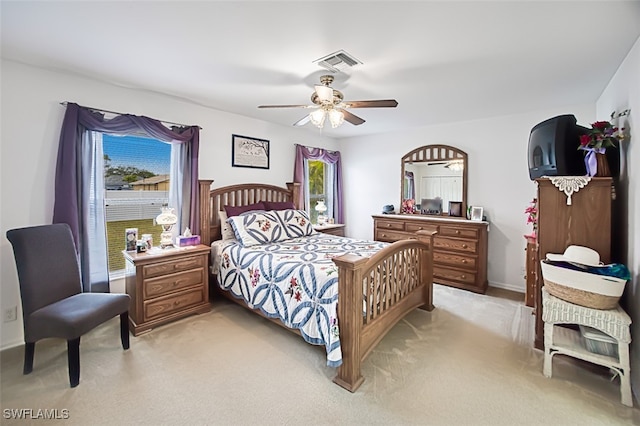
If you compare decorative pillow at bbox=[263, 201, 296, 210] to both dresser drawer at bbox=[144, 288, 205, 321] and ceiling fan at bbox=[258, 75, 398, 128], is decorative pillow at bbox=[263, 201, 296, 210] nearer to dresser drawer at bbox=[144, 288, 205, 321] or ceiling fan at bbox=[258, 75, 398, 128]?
dresser drawer at bbox=[144, 288, 205, 321]

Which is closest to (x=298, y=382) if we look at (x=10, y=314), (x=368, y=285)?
(x=368, y=285)

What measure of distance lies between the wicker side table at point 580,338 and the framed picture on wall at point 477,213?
2.00 meters

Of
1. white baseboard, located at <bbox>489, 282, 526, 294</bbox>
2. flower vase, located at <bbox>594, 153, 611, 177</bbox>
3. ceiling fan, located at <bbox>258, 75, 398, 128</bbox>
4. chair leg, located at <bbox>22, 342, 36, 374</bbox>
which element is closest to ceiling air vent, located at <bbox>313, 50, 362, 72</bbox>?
ceiling fan, located at <bbox>258, 75, 398, 128</bbox>

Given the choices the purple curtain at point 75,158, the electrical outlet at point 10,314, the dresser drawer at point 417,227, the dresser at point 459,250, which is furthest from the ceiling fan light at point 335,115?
the electrical outlet at point 10,314

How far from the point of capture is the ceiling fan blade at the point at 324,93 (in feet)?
7.92

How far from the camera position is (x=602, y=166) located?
2283 mm

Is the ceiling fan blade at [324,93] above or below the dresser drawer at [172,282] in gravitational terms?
above

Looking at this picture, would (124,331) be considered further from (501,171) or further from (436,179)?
(501,171)

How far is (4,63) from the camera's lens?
2.43m

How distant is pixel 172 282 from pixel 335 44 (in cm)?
272

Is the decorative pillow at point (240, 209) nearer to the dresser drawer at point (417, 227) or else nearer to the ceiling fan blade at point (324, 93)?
the ceiling fan blade at point (324, 93)

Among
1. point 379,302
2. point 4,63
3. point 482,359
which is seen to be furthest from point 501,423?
point 4,63

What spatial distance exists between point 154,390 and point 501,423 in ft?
7.43

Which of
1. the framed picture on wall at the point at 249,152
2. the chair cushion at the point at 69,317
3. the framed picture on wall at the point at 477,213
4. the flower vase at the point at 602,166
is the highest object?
the framed picture on wall at the point at 249,152
